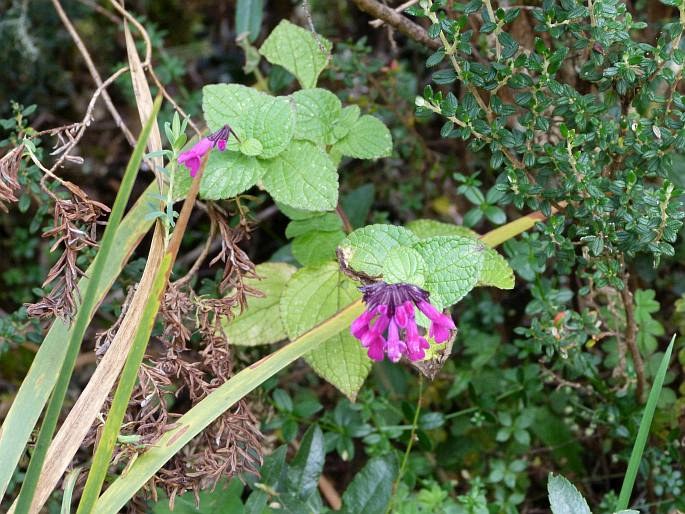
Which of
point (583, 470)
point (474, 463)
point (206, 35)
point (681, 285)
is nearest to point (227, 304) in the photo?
point (474, 463)

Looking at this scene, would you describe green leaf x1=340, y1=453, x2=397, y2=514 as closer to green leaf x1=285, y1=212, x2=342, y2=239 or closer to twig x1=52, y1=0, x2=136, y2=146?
green leaf x1=285, y1=212, x2=342, y2=239

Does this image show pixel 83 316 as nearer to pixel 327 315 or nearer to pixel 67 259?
pixel 67 259

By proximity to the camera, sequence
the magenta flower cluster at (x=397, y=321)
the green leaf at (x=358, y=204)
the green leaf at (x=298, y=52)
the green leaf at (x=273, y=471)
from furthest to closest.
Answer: the green leaf at (x=358, y=204), the green leaf at (x=298, y=52), the green leaf at (x=273, y=471), the magenta flower cluster at (x=397, y=321)

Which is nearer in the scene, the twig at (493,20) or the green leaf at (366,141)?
the twig at (493,20)

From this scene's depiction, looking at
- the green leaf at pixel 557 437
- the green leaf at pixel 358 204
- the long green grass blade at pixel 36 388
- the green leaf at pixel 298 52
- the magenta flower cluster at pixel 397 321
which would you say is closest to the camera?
the magenta flower cluster at pixel 397 321

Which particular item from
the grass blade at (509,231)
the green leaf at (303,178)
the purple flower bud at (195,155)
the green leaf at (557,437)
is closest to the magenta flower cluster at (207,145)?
the purple flower bud at (195,155)

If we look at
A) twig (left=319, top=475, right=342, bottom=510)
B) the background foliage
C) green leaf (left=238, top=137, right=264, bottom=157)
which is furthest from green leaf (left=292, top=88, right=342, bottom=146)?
twig (left=319, top=475, right=342, bottom=510)

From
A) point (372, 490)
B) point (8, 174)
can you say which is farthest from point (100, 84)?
point (372, 490)

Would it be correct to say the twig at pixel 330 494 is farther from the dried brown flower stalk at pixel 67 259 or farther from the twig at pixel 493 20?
the twig at pixel 493 20
